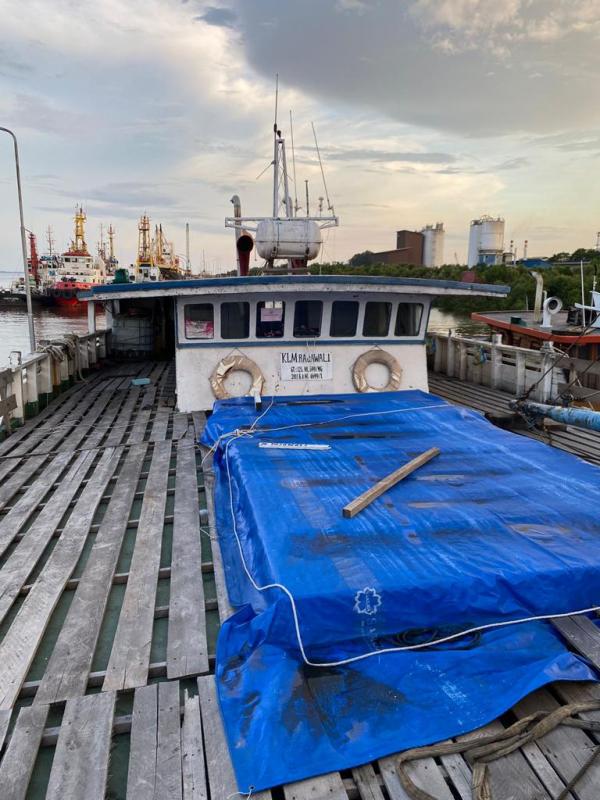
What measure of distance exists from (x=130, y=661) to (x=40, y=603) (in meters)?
1.12

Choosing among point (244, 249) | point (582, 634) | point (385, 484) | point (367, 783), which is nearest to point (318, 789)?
point (367, 783)

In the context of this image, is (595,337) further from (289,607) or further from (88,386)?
(289,607)

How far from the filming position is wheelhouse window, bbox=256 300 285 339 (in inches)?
383

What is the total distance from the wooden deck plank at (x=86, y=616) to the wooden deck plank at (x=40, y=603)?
14 centimetres

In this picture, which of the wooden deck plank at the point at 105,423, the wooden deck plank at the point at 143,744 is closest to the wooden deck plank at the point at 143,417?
the wooden deck plank at the point at 105,423

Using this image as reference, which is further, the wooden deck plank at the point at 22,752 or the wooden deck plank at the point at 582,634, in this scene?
the wooden deck plank at the point at 582,634

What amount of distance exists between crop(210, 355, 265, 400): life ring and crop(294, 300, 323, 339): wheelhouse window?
1072 mm

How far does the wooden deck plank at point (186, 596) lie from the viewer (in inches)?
135

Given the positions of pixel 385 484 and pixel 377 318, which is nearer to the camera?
pixel 385 484

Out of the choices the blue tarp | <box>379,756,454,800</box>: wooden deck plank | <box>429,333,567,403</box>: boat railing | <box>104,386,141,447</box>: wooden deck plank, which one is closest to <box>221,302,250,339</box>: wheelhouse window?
<box>104,386,141,447</box>: wooden deck plank

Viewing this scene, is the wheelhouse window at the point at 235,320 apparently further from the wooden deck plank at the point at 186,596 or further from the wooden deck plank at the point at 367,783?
the wooden deck plank at the point at 367,783

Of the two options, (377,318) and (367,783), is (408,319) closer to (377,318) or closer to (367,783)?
(377,318)

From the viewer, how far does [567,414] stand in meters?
7.72

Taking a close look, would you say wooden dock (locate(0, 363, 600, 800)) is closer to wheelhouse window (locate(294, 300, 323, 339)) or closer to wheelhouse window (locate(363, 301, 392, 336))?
wheelhouse window (locate(294, 300, 323, 339))
